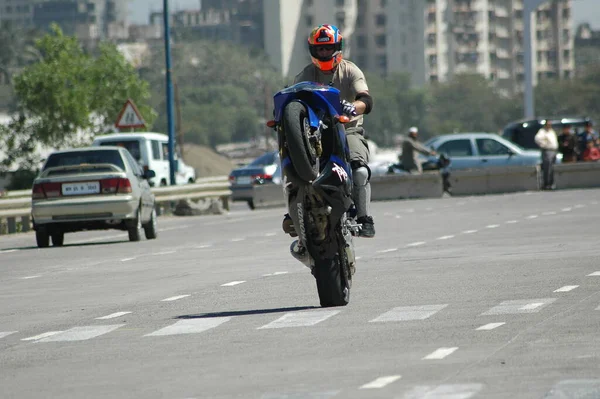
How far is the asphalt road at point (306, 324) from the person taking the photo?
7594 millimetres

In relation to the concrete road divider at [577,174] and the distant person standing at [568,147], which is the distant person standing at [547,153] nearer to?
the concrete road divider at [577,174]

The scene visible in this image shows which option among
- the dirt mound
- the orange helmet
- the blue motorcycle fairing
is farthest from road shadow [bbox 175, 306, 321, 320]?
the dirt mound

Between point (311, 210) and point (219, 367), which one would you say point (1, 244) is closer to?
point (311, 210)

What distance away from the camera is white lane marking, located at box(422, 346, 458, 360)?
8202 mm

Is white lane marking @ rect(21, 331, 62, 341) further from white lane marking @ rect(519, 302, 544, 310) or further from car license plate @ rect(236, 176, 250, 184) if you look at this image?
car license plate @ rect(236, 176, 250, 184)

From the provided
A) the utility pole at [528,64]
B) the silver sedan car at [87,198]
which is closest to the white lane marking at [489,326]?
the silver sedan car at [87,198]

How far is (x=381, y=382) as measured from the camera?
7.45 meters

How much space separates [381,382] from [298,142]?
3.74 meters

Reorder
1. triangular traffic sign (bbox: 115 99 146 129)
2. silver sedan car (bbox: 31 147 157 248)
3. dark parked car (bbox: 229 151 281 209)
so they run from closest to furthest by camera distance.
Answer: silver sedan car (bbox: 31 147 157 248)
triangular traffic sign (bbox: 115 99 146 129)
dark parked car (bbox: 229 151 281 209)

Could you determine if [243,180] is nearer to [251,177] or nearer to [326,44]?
[251,177]

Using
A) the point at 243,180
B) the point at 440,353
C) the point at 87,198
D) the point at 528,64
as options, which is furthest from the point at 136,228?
the point at 528,64

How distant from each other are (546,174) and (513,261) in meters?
24.4

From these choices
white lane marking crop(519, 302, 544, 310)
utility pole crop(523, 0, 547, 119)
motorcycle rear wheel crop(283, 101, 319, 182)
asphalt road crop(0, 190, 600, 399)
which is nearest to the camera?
asphalt road crop(0, 190, 600, 399)

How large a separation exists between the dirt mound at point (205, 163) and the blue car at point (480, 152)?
49532 millimetres
